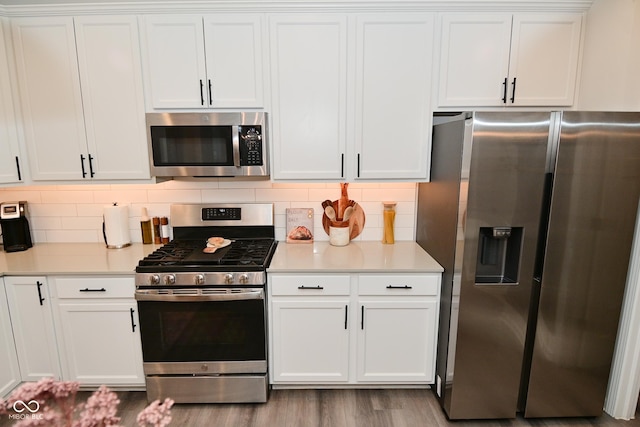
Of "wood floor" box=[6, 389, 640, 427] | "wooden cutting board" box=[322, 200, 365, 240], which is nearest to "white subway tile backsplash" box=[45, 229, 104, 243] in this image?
"wood floor" box=[6, 389, 640, 427]

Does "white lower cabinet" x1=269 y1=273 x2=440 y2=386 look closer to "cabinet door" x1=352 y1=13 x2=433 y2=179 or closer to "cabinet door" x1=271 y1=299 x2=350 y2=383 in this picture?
"cabinet door" x1=271 y1=299 x2=350 y2=383

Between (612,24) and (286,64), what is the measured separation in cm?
184

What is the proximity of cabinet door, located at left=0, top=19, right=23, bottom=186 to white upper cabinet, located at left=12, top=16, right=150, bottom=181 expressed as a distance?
61 millimetres

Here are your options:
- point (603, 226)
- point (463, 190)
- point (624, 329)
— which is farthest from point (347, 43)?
point (624, 329)

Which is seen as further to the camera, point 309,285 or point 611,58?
point 309,285

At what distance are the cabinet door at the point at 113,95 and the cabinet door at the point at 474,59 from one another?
6.16 feet

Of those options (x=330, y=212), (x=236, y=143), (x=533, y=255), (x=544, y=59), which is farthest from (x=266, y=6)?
(x=533, y=255)

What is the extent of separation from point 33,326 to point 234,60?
2030 mm

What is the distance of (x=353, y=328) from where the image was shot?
82.1 inches

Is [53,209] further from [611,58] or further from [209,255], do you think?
[611,58]

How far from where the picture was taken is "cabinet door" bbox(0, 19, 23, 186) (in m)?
2.03

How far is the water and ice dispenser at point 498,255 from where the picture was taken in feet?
5.87

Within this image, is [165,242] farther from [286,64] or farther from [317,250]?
[286,64]

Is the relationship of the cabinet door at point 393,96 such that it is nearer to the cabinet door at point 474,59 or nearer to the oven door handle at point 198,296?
the cabinet door at point 474,59
